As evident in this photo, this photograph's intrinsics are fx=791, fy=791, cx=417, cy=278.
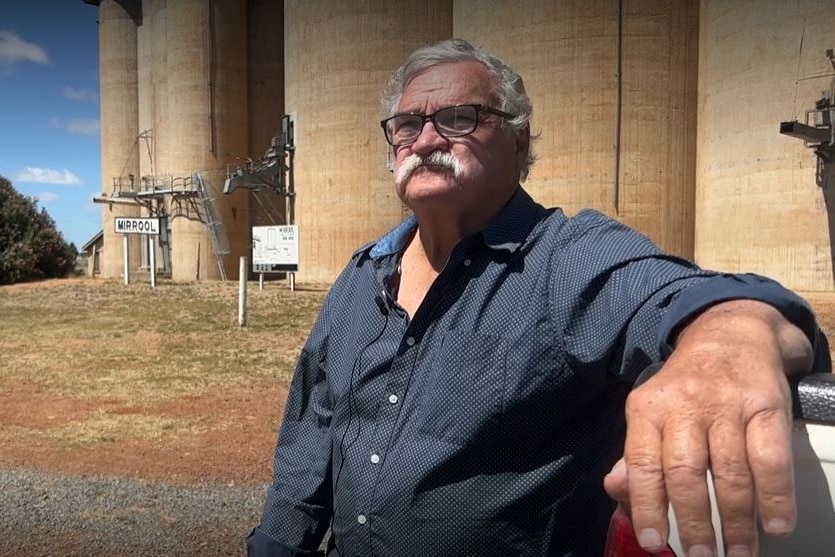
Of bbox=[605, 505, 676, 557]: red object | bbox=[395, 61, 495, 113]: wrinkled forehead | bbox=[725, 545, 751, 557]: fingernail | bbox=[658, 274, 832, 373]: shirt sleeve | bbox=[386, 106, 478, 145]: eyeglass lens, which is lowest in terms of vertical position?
bbox=[605, 505, 676, 557]: red object

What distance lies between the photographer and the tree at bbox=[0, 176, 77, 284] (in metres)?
33.7

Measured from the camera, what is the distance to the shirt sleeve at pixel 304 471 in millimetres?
2404

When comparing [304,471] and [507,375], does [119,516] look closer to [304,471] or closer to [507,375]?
[304,471]

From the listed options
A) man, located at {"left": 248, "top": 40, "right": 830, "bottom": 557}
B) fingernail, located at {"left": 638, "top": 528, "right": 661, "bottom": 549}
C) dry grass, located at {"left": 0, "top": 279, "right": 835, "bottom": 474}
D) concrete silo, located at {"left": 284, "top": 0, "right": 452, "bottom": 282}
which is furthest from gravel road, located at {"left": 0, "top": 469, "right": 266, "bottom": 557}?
concrete silo, located at {"left": 284, "top": 0, "right": 452, "bottom": 282}

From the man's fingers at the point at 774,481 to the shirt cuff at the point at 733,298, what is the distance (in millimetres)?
411

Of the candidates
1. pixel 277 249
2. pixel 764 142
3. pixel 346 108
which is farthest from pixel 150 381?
pixel 346 108

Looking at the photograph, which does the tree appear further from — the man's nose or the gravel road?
the man's nose

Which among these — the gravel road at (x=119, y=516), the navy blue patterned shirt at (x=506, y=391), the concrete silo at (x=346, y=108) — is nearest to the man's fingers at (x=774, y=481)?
the navy blue patterned shirt at (x=506, y=391)

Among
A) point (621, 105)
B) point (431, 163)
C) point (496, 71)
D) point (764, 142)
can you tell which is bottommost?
point (431, 163)

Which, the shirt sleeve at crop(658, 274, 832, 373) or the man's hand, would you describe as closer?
the man's hand

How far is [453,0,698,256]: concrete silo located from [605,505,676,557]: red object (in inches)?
880

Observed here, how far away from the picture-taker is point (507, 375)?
1850mm

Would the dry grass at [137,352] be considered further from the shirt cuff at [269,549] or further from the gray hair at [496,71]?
the gray hair at [496,71]

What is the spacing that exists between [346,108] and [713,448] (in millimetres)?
28690
